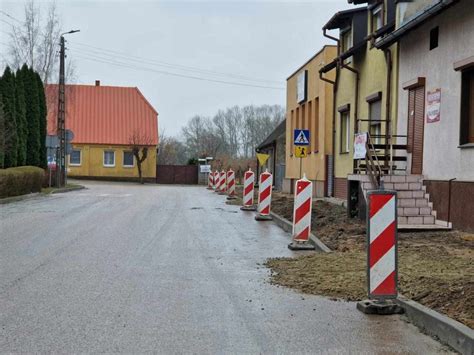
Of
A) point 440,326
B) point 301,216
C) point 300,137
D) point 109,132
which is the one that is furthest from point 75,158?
point 440,326

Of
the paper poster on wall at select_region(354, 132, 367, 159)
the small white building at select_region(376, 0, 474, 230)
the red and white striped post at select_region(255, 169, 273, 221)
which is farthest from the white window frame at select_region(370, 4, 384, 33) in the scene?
the red and white striped post at select_region(255, 169, 273, 221)

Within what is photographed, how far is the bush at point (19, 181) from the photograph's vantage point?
72.8 ft

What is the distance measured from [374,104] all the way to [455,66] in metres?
5.80

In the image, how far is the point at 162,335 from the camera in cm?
543

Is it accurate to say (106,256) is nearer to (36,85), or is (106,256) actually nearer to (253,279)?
(253,279)

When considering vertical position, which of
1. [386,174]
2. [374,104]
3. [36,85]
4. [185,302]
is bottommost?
[185,302]

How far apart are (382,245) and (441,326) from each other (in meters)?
1.29

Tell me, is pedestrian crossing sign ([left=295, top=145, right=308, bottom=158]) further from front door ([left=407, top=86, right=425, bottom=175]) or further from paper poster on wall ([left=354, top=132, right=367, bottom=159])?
front door ([left=407, top=86, right=425, bottom=175])

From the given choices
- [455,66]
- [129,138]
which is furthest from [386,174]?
[129,138]

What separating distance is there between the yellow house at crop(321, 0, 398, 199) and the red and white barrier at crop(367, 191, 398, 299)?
26.5 ft

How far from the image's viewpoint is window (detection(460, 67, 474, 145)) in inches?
459

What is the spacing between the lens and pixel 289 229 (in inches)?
551

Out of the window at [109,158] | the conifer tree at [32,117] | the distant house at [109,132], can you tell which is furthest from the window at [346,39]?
the window at [109,158]

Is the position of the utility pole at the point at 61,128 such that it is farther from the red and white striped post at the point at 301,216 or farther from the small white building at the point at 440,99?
the red and white striped post at the point at 301,216
